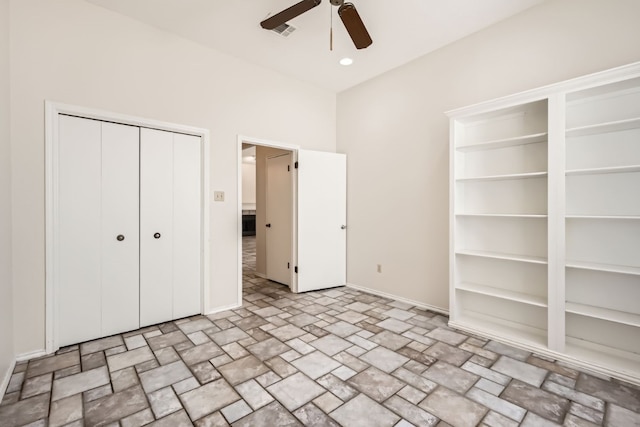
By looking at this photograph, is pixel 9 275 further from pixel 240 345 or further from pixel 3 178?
pixel 240 345

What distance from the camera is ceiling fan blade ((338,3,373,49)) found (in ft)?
7.24

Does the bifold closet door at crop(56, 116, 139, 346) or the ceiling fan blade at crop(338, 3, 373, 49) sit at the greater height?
the ceiling fan blade at crop(338, 3, 373, 49)

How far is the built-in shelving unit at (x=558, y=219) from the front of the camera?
2.32 m

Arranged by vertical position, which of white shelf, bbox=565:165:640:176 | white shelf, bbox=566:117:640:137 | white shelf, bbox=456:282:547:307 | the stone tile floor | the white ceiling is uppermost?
the white ceiling

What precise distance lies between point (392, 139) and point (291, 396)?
128 inches

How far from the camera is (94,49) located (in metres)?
2.72

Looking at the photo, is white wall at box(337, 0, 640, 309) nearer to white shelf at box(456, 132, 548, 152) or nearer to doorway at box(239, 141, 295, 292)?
white shelf at box(456, 132, 548, 152)

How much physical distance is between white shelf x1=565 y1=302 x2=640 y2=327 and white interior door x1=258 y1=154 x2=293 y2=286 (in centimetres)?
330

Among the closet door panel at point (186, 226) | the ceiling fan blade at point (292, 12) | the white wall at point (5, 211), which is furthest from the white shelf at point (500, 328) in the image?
the white wall at point (5, 211)

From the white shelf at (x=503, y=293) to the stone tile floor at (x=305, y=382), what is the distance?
1.44ft

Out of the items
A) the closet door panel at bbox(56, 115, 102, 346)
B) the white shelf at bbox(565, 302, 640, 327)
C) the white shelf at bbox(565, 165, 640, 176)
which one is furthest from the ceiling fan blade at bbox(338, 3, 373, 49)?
the white shelf at bbox(565, 302, 640, 327)

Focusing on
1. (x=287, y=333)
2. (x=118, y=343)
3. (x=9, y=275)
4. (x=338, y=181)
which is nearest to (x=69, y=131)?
(x=9, y=275)

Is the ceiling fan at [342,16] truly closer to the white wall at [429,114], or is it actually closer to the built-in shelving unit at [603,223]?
the white wall at [429,114]

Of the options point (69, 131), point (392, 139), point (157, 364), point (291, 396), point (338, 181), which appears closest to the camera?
point (291, 396)
